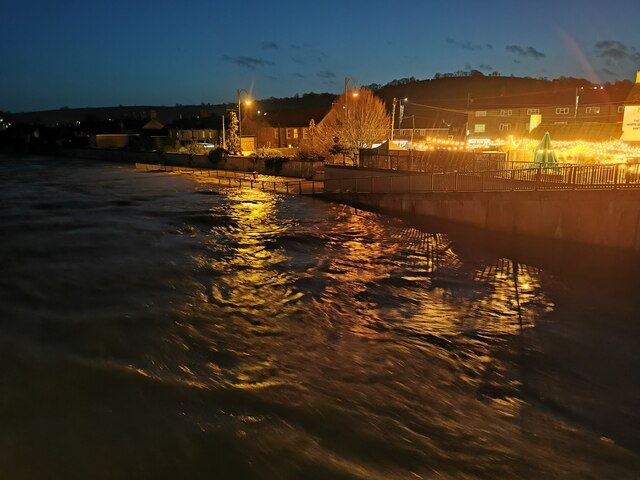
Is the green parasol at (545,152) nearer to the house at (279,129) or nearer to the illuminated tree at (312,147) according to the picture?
the illuminated tree at (312,147)

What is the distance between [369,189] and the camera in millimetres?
33219

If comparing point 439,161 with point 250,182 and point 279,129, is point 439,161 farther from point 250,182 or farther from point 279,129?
point 279,129

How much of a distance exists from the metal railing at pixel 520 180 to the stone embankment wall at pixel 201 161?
19486 mm

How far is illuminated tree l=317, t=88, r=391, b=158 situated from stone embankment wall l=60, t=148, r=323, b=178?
3.42 meters

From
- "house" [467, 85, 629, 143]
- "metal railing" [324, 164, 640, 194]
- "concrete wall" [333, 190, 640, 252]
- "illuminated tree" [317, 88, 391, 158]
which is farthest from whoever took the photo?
"house" [467, 85, 629, 143]

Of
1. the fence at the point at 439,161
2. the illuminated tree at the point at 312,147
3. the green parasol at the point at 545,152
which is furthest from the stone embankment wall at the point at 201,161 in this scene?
the green parasol at the point at 545,152

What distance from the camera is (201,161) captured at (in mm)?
66625

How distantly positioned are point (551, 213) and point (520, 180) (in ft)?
7.10

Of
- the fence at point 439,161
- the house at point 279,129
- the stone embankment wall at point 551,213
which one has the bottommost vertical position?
the stone embankment wall at point 551,213

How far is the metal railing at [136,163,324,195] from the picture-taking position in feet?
136

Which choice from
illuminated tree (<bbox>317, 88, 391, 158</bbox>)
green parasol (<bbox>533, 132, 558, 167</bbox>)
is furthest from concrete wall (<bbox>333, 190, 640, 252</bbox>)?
illuminated tree (<bbox>317, 88, 391, 158</bbox>)

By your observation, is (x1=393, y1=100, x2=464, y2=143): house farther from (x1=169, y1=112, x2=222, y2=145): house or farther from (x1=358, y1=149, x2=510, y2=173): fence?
(x1=358, y1=149, x2=510, y2=173): fence

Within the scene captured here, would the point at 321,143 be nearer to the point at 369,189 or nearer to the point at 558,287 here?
the point at 369,189

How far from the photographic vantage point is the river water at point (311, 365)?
852 centimetres
